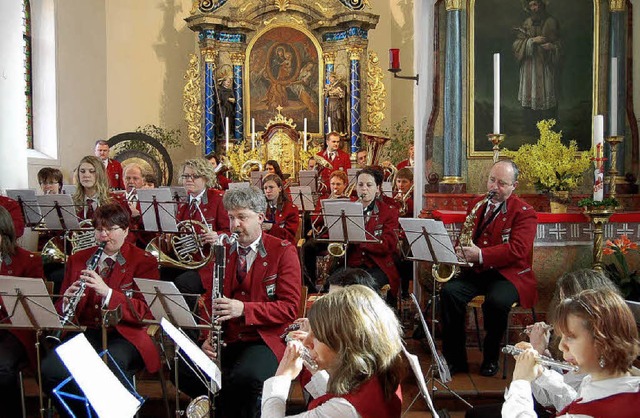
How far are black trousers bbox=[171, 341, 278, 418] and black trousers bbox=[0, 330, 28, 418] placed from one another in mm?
933

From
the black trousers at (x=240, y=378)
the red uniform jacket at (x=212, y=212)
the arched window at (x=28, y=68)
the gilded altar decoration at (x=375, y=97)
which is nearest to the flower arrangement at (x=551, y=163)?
the red uniform jacket at (x=212, y=212)

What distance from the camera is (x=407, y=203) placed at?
828 cm

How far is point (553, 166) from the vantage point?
633cm

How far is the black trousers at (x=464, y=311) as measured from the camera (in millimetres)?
5285

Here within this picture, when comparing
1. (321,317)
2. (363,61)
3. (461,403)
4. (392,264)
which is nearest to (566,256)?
(392,264)

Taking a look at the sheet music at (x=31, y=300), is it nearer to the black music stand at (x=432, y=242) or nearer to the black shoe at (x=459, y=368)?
the black music stand at (x=432, y=242)

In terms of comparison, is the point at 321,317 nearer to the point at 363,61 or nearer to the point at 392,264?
the point at 392,264

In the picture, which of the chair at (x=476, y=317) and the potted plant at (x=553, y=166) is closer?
the chair at (x=476, y=317)

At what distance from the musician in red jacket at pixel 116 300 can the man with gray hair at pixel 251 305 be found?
1.06 ft

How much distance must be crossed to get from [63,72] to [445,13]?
822cm

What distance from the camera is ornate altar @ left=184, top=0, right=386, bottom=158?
1431 cm

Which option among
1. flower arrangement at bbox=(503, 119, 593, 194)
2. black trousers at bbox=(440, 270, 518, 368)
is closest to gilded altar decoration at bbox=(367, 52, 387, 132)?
flower arrangement at bbox=(503, 119, 593, 194)

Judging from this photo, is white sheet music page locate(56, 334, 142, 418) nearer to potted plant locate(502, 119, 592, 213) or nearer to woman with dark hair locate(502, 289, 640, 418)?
woman with dark hair locate(502, 289, 640, 418)

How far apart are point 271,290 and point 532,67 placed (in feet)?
13.4
